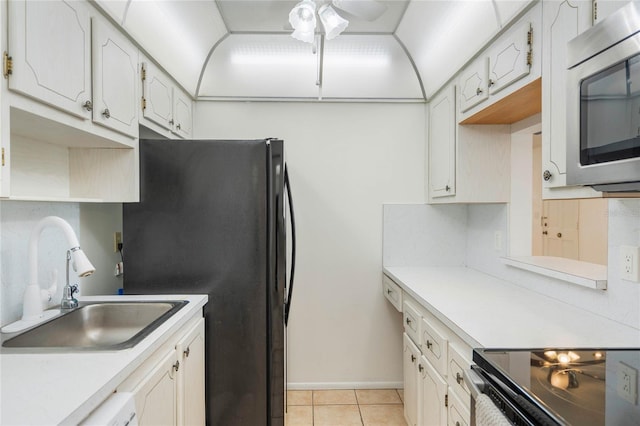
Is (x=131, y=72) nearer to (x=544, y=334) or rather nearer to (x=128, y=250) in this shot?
(x=128, y=250)

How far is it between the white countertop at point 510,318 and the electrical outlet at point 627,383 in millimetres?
179

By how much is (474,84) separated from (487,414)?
1.59m

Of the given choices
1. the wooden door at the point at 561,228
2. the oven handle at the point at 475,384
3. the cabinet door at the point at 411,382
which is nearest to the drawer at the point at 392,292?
the cabinet door at the point at 411,382

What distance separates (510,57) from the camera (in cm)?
153

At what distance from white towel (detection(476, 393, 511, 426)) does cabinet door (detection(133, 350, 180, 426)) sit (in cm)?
105

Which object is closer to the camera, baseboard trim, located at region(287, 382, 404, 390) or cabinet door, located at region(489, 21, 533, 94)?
cabinet door, located at region(489, 21, 533, 94)

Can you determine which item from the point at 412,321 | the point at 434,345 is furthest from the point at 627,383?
the point at 412,321

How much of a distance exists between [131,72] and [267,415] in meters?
1.85

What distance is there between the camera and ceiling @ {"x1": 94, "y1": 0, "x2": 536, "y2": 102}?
6.77 feet

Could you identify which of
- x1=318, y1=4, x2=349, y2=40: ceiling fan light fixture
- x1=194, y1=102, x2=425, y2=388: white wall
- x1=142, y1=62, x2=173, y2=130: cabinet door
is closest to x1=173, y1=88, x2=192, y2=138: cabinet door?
x1=142, y1=62, x2=173, y2=130: cabinet door

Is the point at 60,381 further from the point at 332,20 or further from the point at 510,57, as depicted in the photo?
the point at 510,57

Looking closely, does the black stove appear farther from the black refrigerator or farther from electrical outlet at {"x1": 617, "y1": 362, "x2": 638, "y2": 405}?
the black refrigerator

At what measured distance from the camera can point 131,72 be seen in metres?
1.60

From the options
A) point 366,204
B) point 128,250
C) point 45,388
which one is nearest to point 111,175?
point 128,250
